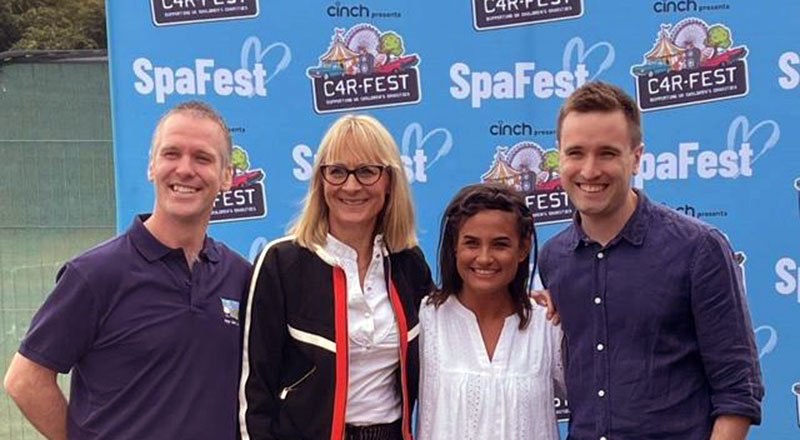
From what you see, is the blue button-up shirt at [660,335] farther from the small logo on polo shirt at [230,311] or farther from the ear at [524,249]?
the small logo on polo shirt at [230,311]

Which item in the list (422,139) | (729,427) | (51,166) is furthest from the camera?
(51,166)

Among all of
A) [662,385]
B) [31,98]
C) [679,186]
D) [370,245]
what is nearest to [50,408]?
[370,245]

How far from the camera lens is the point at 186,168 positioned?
2.39 meters

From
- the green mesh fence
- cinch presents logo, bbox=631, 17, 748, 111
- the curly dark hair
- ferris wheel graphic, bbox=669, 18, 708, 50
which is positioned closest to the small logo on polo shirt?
the curly dark hair

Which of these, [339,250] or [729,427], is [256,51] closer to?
[339,250]

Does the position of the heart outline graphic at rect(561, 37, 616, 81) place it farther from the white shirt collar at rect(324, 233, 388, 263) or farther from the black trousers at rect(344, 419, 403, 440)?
the black trousers at rect(344, 419, 403, 440)

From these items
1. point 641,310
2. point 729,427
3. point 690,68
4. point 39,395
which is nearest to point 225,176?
point 39,395

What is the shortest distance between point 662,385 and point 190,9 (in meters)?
2.56

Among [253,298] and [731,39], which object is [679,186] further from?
[253,298]

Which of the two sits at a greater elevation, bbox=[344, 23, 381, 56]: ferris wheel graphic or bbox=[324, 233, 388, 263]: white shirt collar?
bbox=[344, 23, 381, 56]: ferris wheel graphic

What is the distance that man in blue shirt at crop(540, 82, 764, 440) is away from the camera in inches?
85.7

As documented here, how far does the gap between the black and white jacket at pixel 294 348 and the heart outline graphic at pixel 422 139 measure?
1.58 m

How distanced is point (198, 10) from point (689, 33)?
197 centimetres

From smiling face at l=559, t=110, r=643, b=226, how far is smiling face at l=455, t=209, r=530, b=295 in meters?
0.23
